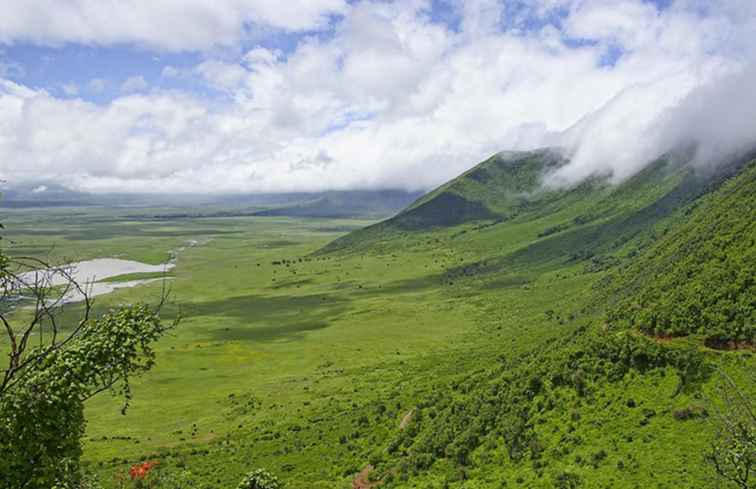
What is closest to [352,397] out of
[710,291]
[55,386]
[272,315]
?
[710,291]

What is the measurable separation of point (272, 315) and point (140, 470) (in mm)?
120797

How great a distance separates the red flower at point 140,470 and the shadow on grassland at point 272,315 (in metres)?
79.5

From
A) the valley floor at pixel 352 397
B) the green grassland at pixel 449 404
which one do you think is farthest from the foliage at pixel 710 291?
the valley floor at pixel 352 397

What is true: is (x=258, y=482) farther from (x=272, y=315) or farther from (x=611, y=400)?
(x=272, y=315)

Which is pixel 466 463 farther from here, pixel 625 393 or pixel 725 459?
pixel 725 459

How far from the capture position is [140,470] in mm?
55656

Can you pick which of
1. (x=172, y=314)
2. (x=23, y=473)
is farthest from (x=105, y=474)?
(x=172, y=314)

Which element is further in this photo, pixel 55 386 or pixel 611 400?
pixel 611 400

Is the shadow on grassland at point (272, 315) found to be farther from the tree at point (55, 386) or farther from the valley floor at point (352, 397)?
the tree at point (55, 386)

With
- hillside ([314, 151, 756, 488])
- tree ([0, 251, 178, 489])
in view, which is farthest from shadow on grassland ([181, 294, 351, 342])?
tree ([0, 251, 178, 489])

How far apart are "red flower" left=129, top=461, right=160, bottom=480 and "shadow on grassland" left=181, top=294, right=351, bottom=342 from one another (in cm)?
7949

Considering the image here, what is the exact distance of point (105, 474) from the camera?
60375 millimetres

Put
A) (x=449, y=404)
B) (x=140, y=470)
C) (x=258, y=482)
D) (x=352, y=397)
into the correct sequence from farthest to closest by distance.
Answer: (x=352, y=397) → (x=449, y=404) → (x=140, y=470) → (x=258, y=482)

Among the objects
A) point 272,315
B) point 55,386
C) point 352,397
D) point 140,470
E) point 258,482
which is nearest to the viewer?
point 55,386
